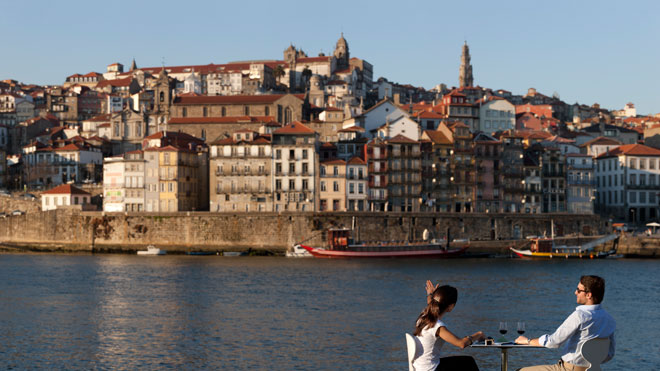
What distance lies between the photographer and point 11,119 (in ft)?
545

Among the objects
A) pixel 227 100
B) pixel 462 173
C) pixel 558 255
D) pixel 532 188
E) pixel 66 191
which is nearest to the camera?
pixel 558 255

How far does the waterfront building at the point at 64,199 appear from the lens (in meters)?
99.6

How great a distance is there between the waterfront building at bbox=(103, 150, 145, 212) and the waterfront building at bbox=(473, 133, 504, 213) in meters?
37.8

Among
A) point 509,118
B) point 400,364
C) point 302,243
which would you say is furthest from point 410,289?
point 509,118

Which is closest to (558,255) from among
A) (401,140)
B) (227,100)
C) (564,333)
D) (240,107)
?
(401,140)

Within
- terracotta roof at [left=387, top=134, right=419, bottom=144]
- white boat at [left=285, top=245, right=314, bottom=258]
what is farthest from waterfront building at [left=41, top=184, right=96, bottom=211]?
terracotta roof at [left=387, top=134, right=419, bottom=144]

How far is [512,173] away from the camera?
101m

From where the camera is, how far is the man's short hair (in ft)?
36.6

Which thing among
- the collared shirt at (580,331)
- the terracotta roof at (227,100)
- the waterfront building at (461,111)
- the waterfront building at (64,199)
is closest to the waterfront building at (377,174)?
the waterfront building at (461,111)

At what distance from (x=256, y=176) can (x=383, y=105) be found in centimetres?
2511

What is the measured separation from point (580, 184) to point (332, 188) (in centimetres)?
3198

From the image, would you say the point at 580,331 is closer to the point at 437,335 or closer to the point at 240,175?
the point at 437,335

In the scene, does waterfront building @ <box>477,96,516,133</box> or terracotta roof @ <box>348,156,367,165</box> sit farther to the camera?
waterfront building @ <box>477,96,516,133</box>

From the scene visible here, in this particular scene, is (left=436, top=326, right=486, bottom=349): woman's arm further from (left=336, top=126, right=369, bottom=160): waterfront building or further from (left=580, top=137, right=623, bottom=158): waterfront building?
(left=580, top=137, right=623, bottom=158): waterfront building
